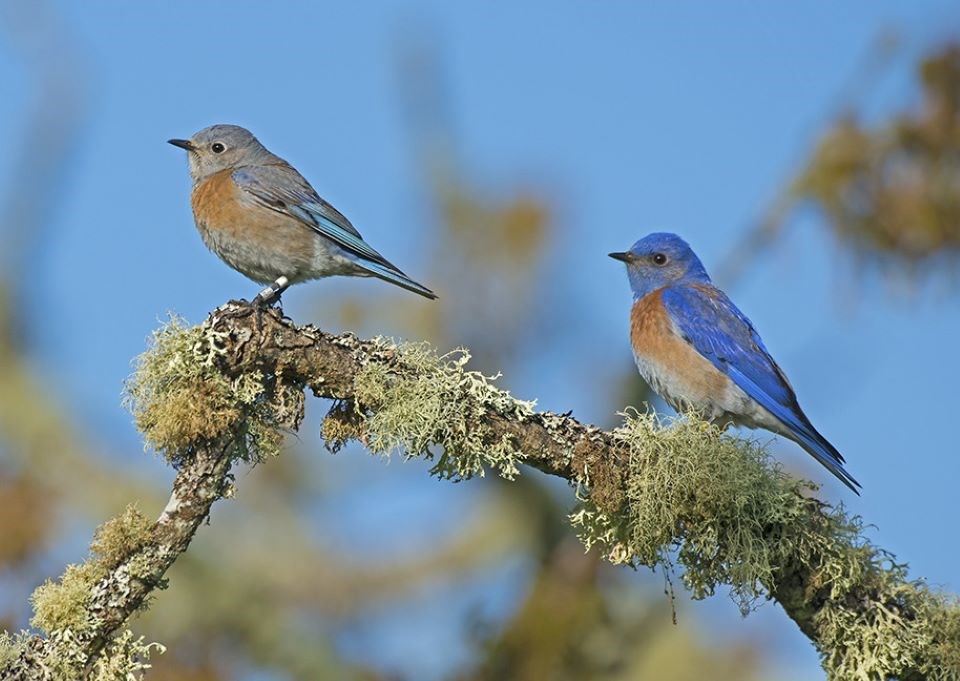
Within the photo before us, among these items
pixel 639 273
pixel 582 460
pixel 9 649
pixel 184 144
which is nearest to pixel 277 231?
pixel 184 144

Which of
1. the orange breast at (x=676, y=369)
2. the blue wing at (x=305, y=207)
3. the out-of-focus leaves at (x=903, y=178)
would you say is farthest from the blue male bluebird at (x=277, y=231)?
the out-of-focus leaves at (x=903, y=178)

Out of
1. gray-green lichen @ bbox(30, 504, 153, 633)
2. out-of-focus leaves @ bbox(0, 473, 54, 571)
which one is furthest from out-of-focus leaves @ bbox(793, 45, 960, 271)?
gray-green lichen @ bbox(30, 504, 153, 633)

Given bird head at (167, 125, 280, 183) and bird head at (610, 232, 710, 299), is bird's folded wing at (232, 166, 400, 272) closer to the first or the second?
bird head at (167, 125, 280, 183)

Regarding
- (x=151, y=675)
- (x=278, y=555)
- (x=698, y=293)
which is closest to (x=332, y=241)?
(x=698, y=293)

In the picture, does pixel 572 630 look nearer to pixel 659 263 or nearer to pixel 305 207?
pixel 659 263

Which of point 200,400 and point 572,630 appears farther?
point 572,630

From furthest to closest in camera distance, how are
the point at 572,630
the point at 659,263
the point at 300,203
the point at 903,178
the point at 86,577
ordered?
1. the point at 903,178
2. the point at 572,630
3. the point at 659,263
4. the point at 300,203
5. the point at 86,577

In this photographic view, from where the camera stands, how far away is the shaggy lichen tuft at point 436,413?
4.46 m

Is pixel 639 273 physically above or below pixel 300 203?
above

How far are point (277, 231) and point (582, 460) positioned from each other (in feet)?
10.6

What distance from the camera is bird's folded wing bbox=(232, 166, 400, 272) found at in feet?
24.2

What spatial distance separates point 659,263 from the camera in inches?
304

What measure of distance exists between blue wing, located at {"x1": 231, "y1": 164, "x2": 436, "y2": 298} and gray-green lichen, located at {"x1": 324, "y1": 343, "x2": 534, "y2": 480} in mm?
2486

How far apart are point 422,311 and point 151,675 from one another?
4844 mm
